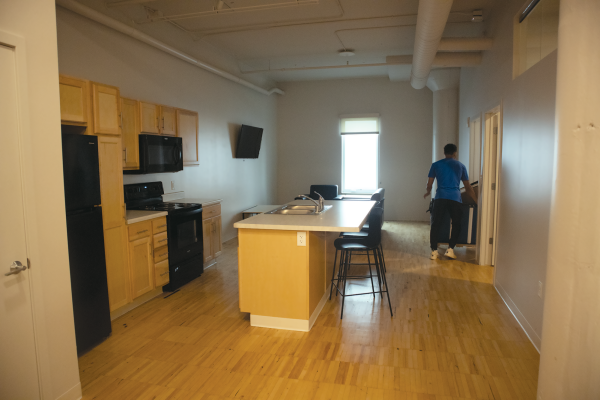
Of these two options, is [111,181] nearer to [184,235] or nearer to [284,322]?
[184,235]

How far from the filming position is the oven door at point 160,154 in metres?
4.38

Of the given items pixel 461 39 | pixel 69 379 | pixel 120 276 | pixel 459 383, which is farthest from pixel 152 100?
pixel 459 383

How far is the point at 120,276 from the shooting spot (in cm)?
359

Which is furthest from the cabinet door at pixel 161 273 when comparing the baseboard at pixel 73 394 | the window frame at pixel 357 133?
the window frame at pixel 357 133

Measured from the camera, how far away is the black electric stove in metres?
4.39

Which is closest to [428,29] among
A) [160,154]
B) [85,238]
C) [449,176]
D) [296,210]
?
[449,176]

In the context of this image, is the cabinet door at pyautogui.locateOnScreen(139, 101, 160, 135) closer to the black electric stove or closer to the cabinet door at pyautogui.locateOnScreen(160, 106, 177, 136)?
the cabinet door at pyautogui.locateOnScreen(160, 106, 177, 136)

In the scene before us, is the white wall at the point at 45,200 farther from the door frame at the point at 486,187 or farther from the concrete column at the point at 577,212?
the door frame at the point at 486,187

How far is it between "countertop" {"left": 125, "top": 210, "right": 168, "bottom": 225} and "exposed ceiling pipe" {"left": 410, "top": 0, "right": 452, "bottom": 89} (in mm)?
3245

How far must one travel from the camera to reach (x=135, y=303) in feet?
13.0

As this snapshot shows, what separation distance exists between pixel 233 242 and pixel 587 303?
5813mm

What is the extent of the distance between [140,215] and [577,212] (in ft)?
11.5

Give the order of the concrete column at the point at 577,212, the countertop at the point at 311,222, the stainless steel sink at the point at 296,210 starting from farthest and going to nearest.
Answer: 1. the stainless steel sink at the point at 296,210
2. the countertop at the point at 311,222
3. the concrete column at the point at 577,212

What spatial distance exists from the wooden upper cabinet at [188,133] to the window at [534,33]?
3.81 m
